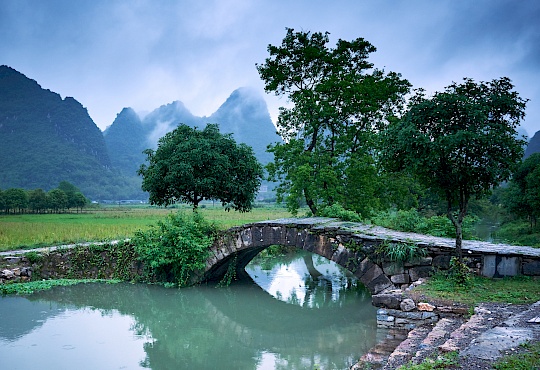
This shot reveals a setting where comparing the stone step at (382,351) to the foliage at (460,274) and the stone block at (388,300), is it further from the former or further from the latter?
the foliage at (460,274)

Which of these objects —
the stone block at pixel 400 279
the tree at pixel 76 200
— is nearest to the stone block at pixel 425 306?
the stone block at pixel 400 279

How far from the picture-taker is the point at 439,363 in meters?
4.23

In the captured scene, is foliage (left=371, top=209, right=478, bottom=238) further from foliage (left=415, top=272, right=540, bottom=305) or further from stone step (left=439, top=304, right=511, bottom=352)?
stone step (left=439, top=304, right=511, bottom=352)

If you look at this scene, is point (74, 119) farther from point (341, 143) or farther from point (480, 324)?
point (480, 324)

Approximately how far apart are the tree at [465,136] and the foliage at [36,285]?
32.0ft

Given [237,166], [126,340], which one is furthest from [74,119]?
[126,340]

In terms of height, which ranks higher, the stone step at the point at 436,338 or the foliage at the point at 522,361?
the foliage at the point at 522,361

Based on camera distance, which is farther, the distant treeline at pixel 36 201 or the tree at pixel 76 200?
the tree at pixel 76 200

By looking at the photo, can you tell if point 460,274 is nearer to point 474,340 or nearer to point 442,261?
point 442,261

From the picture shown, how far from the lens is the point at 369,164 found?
626 inches

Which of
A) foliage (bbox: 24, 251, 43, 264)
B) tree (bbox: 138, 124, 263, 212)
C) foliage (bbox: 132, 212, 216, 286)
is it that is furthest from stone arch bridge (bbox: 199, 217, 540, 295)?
tree (bbox: 138, 124, 263, 212)

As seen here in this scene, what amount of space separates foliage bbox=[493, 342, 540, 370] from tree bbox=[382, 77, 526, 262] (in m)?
4.03

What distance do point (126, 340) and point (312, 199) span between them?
8.94 metres

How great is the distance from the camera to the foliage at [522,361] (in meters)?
3.83
